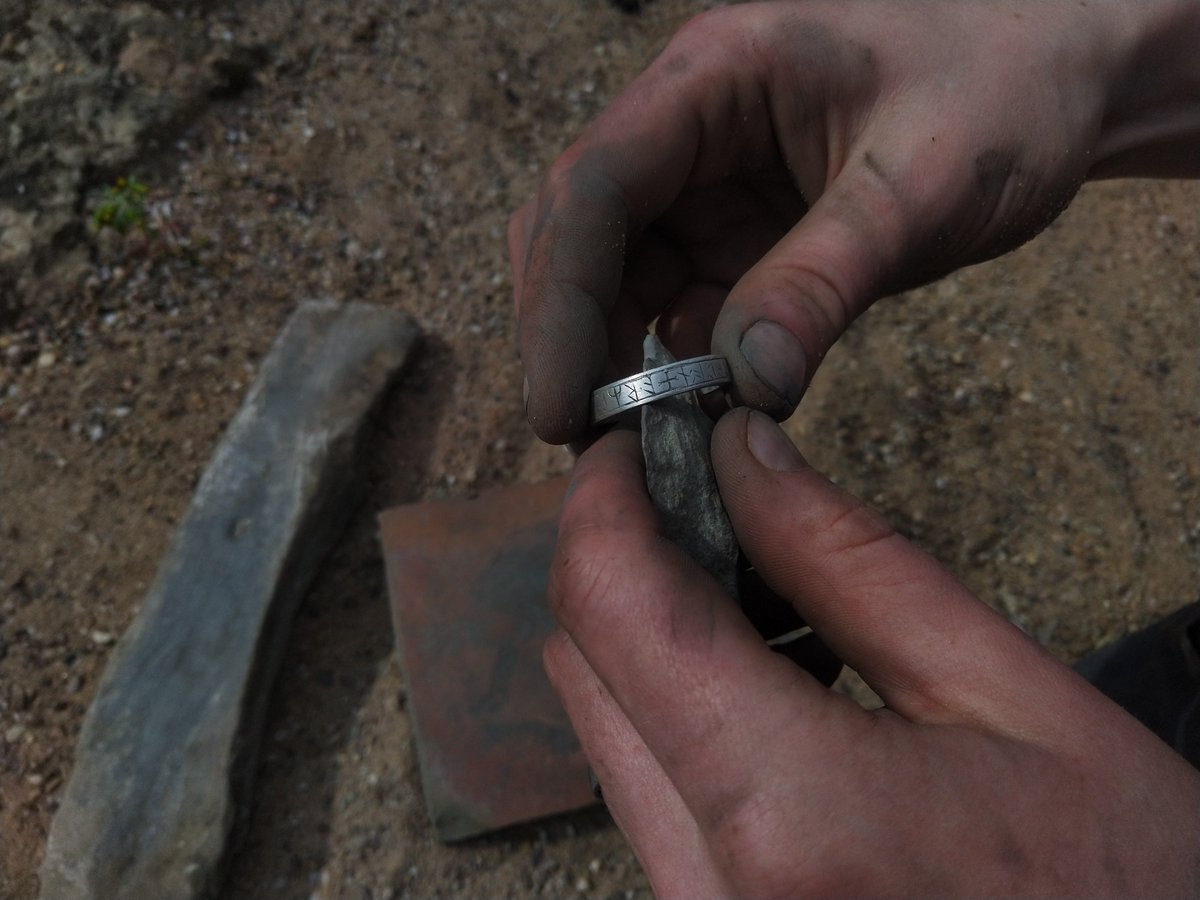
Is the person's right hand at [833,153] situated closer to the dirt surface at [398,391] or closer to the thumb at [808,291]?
the thumb at [808,291]

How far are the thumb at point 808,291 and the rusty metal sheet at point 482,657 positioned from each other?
1.02m

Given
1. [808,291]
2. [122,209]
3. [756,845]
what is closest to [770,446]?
[808,291]

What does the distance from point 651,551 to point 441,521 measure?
1.33 meters

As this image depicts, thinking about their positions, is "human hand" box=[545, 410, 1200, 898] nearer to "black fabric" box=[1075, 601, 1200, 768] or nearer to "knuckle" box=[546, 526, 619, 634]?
"knuckle" box=[546, 526, 619, 634]

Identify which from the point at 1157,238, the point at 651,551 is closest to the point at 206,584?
the point at 651,551

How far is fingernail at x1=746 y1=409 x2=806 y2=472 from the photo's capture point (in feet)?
4.44

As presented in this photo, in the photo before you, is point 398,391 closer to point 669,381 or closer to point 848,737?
point 669,381

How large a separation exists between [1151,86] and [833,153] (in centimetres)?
75

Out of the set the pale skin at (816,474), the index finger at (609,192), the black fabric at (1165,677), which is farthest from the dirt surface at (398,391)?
the index finger at (609,192)

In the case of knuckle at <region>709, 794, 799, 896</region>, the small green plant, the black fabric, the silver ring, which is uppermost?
the silver ring

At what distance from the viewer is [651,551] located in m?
1.21

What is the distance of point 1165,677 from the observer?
76.7 inches

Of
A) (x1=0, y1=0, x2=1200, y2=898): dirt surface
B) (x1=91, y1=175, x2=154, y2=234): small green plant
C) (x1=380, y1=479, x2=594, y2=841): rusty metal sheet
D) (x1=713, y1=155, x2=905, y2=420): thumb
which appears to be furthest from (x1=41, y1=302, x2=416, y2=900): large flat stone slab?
(x1=713, y1=155, x2=905, y2=420): thumb

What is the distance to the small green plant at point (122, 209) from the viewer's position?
279cm
